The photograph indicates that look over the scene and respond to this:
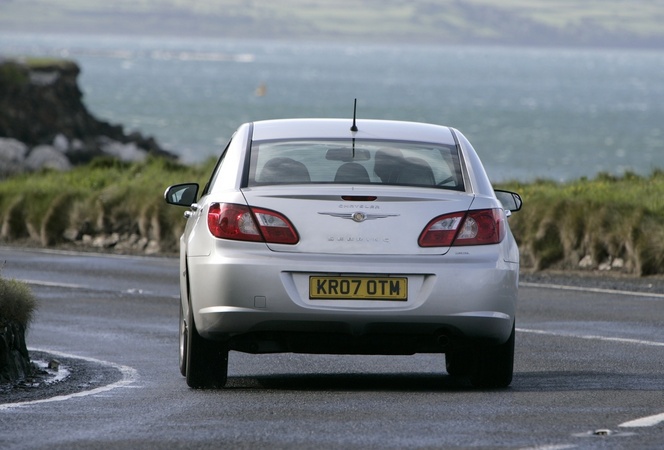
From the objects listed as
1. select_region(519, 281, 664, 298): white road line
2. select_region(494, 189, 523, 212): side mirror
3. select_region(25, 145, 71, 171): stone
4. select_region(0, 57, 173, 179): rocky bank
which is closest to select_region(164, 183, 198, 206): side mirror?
select_region(494, 189, 523, 212): side mirror

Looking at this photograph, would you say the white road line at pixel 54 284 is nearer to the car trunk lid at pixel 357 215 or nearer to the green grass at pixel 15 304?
the green grass at pixel 15 304

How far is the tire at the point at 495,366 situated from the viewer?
977 cm

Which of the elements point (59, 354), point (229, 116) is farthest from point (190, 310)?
point (229, 116)

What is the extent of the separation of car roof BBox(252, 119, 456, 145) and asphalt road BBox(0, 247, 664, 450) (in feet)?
5.14

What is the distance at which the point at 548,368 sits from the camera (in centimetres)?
1117

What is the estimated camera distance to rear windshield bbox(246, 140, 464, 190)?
9586 mm

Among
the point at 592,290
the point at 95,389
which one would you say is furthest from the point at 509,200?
the point at 592,290

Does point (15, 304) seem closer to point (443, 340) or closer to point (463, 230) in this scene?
point (443, 340)

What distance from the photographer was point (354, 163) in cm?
979

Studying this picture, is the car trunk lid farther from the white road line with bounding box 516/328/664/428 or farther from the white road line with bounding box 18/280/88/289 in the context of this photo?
the white road line with bounding box 18/280/88/289

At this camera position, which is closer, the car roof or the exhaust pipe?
the exhaust pipe

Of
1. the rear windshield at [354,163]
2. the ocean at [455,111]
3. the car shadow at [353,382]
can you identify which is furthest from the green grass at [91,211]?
the ocean at [455,111]

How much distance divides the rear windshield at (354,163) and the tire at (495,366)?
1044mm

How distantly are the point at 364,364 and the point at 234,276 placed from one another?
108 inches
